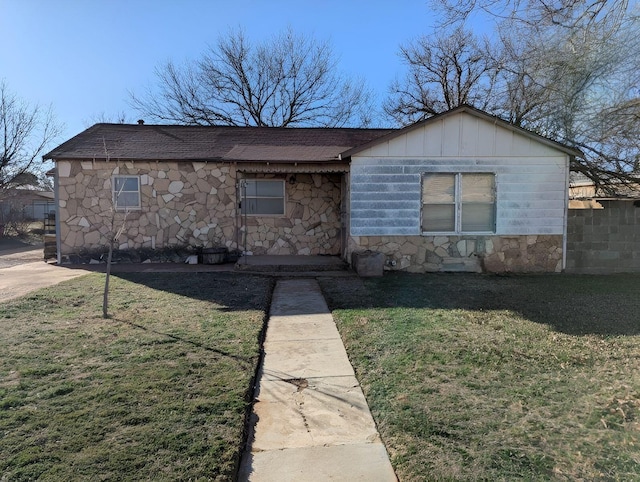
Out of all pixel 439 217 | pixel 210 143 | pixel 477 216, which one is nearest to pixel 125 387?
pixel 439 217

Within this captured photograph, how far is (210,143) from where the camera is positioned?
12.6m

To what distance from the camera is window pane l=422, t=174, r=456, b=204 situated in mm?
9812

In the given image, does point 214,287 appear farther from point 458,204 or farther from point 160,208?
point 458,204

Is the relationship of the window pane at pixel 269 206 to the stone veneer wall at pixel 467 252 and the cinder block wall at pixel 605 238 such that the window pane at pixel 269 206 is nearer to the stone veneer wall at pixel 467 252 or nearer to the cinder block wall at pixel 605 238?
the stone veneer wall at pixel 467 252

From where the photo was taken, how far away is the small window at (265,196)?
12.1 metres

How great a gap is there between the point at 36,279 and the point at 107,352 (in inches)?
233

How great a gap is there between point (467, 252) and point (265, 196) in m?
5.60

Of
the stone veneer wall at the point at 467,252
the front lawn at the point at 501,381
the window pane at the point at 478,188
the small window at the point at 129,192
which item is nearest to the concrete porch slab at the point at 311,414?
the front lawn at the point at 501,381

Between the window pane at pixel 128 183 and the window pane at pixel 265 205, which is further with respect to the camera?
the window pane at pixel 265 205

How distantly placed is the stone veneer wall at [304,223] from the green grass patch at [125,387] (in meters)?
5.22

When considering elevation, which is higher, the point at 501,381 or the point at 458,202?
the point at 458,202

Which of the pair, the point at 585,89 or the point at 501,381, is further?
the point at 585,89

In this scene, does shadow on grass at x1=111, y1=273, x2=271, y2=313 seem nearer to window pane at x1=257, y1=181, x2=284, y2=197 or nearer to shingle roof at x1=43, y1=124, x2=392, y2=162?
shingle roof at x1=43, y1=124, x2=392, y2=162

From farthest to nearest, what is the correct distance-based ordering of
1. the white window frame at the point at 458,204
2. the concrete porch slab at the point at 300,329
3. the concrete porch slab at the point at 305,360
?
the white window frame at the point at 458,204 < the concrete porch slab at the point at 300,329 < the concrete porch slab at the point at 305,360
